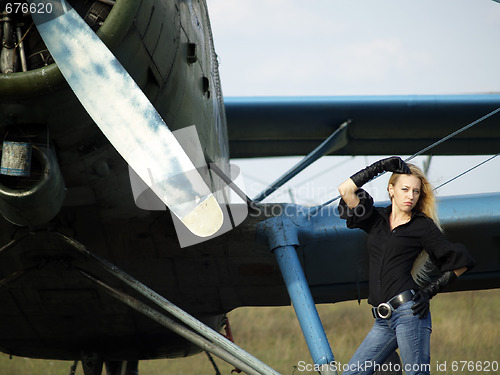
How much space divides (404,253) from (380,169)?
1.34ft

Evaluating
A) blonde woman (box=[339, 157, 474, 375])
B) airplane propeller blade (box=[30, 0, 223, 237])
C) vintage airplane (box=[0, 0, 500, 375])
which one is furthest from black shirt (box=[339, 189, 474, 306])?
vintage airplane (box=[0, 0, 500, 375])

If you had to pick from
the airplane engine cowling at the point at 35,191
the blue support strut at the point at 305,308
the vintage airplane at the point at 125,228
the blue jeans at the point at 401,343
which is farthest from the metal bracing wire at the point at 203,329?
the blue jeans at the point at 401,343

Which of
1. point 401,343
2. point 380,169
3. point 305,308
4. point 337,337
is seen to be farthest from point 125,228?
point 337,337

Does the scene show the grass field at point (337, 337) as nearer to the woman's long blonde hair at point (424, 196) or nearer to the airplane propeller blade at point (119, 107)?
the woman's long blonde hair at point (424, 196)

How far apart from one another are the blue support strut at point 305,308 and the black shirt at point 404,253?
1.05m

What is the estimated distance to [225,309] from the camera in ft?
18.3

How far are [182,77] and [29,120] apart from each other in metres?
1.00

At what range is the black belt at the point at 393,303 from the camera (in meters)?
3.08

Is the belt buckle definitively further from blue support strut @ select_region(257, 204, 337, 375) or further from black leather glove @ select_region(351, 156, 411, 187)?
blue support strut @ select_region(257, 204, 337, 375)

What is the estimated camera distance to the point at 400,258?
10.4 feet

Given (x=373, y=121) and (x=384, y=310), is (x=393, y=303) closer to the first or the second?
(x=384, y=310)

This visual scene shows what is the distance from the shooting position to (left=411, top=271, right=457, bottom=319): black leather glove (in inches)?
120

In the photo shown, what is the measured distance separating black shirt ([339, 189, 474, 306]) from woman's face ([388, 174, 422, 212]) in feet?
0.22

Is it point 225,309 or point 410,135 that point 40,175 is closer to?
point 225,309
